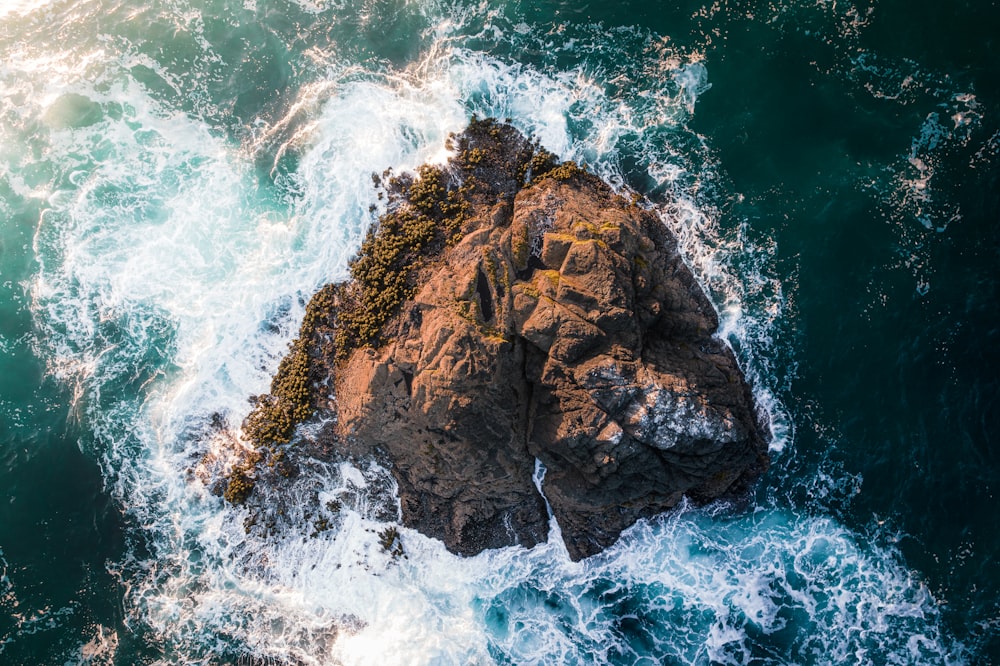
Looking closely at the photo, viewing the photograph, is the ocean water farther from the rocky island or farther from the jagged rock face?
the jagged rock face

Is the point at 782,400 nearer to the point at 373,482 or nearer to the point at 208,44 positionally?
the point at 373,482

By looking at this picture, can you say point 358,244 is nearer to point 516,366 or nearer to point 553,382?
point 516,366

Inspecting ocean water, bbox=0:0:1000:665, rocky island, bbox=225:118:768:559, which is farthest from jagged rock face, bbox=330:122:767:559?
ocean water, bbox=0:0:1000:665

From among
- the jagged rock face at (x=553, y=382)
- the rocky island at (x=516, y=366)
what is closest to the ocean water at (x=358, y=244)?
the rocky island at (x=516, y=366)

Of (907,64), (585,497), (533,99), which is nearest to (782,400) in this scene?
(585,497)

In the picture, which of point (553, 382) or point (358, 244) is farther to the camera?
point (358, 244)

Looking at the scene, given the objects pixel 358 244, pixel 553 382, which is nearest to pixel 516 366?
pixel 553 382
